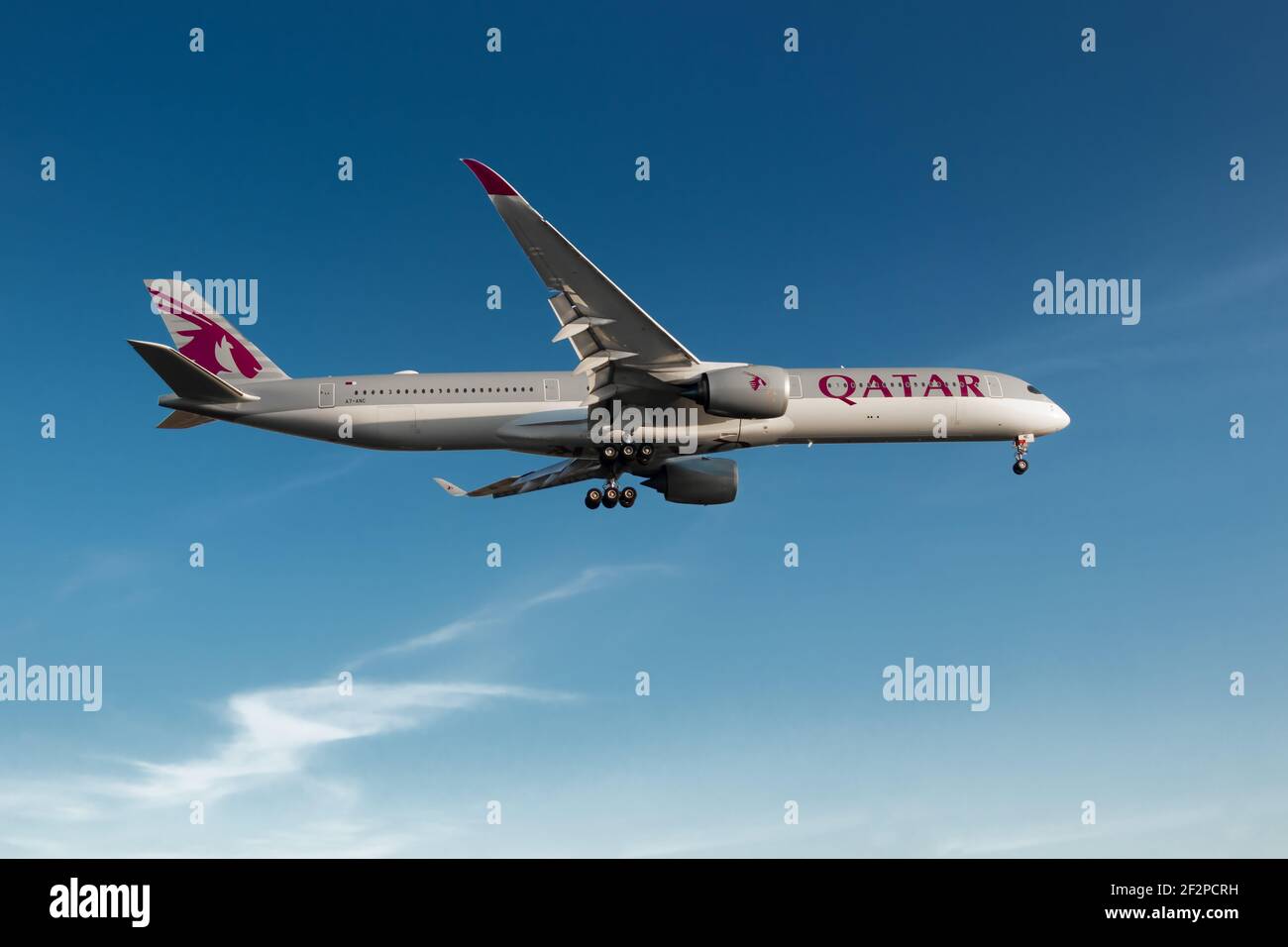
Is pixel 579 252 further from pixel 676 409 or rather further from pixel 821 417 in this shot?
pixel 821 417

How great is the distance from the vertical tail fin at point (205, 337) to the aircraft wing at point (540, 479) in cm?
813

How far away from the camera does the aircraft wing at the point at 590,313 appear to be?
3070 cm

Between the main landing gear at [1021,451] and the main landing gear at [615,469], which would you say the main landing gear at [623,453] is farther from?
the main landing gear at [1021,451]

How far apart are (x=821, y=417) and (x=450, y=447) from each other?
43.5 feet

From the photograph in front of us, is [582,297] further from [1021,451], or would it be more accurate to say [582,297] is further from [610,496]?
[1021,451]

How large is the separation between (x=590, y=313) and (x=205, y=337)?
699 inches

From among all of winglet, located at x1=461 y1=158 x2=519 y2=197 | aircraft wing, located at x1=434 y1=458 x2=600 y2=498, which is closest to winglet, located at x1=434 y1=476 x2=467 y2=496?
aircraft wing, located at x1=434 y1=458 x2=600 y2=498

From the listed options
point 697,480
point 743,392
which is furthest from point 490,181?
point 697,480

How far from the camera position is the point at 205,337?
43.3 meters

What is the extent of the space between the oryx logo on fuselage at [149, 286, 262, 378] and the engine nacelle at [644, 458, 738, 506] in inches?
634

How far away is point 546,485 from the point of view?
4359cm

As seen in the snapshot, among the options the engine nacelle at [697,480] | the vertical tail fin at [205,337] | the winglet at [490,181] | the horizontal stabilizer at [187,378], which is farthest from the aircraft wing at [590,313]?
the vertical tail fin at [205,337]

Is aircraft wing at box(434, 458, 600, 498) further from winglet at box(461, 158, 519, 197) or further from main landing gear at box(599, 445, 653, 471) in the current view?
winglet at box(461, 158, 519, 197)
